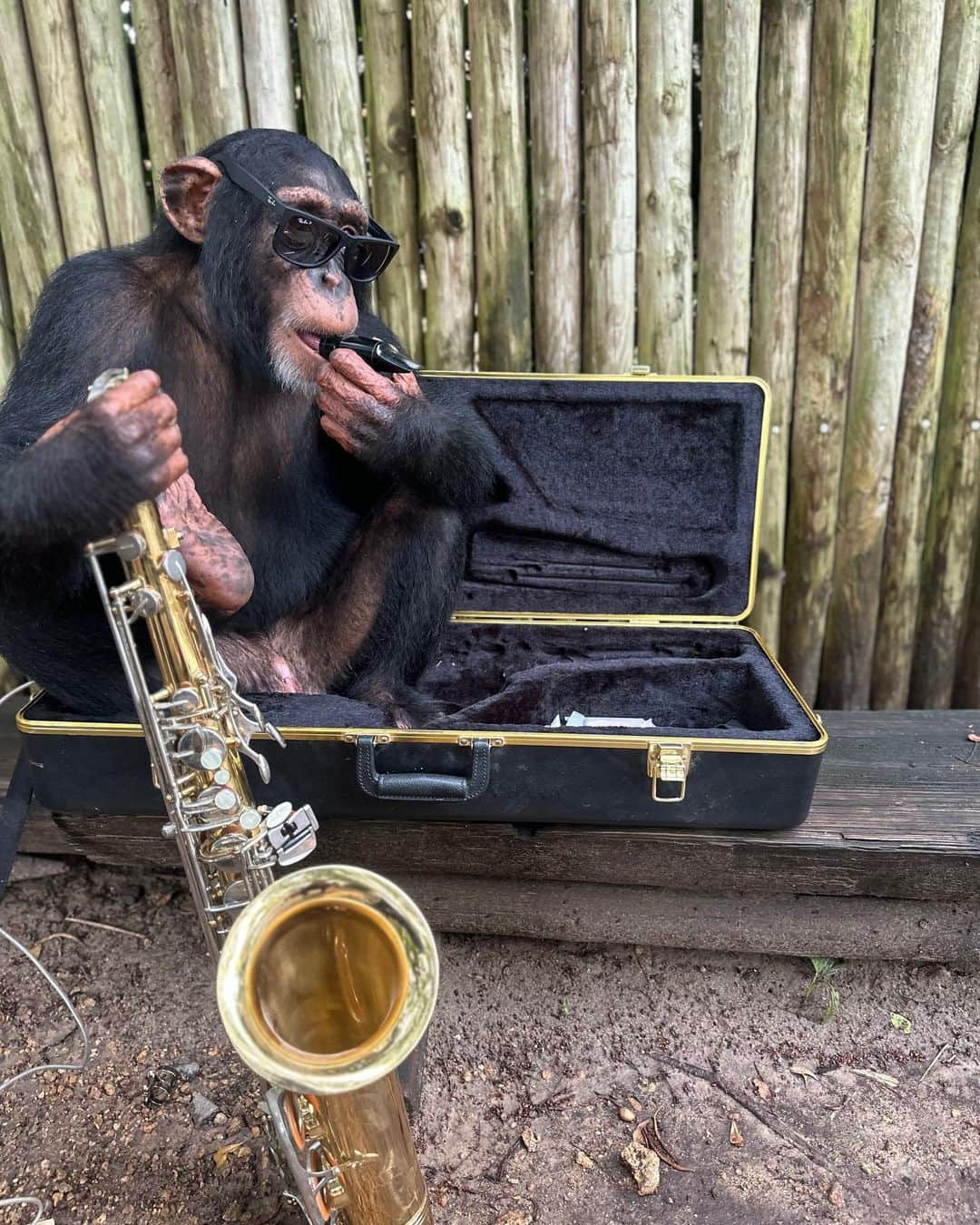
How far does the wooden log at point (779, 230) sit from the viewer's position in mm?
2807

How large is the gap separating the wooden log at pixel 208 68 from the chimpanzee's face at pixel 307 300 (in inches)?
38.0

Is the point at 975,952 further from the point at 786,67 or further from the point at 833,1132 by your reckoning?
the point at 786,67

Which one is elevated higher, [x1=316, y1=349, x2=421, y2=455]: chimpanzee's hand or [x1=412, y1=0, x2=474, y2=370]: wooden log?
[x1=412, y1=0, x2=474, y2=370]: wooden log

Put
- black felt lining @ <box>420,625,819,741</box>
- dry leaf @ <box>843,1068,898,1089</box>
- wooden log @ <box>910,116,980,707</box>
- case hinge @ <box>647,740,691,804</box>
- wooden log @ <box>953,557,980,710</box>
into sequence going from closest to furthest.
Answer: case hinge @ <box>647,740,691,804</box> → dry leaf @ <box>843,1068,898,1089</box> → black felt lining @ <box>420,625,819,741</box> → wooden log @ <box>910,116,980,707</box> → wooden log @ <box>953,557,980,710</box>

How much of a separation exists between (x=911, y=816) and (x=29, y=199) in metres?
3.45

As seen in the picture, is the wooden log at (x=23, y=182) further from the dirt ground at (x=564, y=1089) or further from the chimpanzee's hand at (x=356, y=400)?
the dirt ground at (x=564, y=1089)

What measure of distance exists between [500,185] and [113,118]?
132cm

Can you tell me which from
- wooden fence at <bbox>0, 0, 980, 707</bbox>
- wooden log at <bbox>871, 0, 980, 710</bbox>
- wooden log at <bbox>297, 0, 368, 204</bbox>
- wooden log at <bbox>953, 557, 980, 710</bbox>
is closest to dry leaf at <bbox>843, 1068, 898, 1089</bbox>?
wooden log at <bbox>871, 0, 980, 710</bbox>

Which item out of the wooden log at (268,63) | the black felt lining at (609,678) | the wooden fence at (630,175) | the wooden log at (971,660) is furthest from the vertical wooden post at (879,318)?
the wooden log at (268,63)

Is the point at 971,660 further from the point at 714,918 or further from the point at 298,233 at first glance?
the point at 298,233

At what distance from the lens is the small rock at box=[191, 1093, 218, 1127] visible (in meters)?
2.13

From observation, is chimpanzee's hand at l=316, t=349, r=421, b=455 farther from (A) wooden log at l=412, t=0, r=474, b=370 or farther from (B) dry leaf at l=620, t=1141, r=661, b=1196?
(B) dry leaf at l=620, t=1141, r=661, b=1196

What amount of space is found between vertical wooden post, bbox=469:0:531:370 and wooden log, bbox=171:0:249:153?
775mm

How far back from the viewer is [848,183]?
9.50ft
